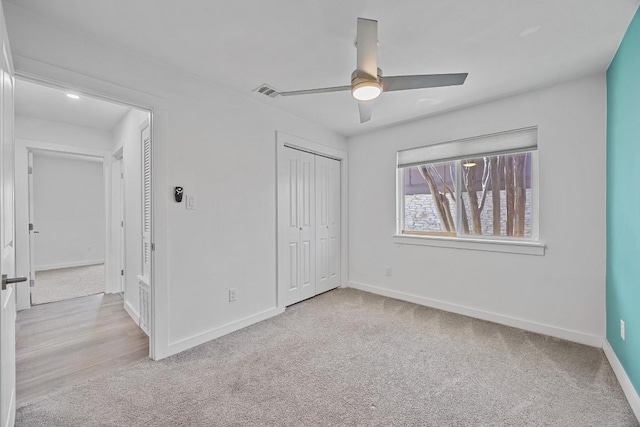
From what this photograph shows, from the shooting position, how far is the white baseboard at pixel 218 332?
2372 mm

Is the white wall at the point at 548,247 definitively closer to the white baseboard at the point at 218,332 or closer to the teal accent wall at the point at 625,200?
the teal accent wall at the point at 625,200

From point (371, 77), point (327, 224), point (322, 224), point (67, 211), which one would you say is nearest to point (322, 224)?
point (322, 224)

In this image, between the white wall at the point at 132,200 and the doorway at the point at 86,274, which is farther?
the white wall at the point at 132,200

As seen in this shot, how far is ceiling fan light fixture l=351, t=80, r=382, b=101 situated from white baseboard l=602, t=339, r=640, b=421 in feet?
7.79

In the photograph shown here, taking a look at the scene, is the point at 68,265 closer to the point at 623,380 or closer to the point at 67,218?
the point at 67,218

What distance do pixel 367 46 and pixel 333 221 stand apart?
2.93 meters

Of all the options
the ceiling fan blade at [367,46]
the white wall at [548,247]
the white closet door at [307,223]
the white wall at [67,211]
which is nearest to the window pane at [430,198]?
the white wall at [548,247]

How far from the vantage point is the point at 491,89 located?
2711mm

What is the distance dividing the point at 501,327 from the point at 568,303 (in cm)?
62

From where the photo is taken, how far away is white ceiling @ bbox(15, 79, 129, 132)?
2906 mm

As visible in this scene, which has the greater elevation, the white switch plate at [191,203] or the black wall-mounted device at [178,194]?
the black wall-mounted device at [178,194]

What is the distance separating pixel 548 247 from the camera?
106 inches

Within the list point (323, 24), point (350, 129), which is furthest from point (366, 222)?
point (323, 24)

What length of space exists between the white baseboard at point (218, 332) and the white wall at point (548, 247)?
1.80 meters
